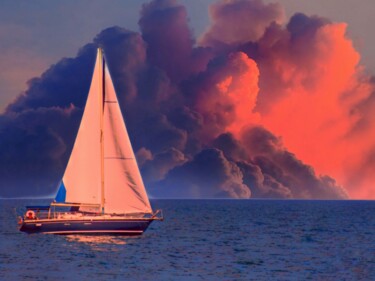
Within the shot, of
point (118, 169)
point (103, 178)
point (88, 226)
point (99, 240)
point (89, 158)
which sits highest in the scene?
point (89, 158)

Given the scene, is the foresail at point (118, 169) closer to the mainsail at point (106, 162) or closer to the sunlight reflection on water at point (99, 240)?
the mainsail at point (106, 162)

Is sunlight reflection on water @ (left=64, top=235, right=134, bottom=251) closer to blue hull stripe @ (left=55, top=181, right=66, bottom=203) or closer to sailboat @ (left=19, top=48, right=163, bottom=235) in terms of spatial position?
sailboat @ (left=19, top=48, right=163, bottom=235)

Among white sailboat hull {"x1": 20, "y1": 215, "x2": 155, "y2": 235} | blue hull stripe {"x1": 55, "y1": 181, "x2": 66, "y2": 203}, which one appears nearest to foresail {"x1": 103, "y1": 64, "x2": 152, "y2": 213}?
white sailboat hull {"x1": 20, "y1": 215, "x2": 155, "y2": 235}

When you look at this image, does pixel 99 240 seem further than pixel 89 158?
No

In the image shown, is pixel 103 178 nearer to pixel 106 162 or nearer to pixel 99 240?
pixel 106 162

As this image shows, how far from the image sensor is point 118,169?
62.5 meters

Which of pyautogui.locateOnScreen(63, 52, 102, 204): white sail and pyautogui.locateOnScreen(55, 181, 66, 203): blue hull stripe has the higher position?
pyautogui.locateOnScreen(63, 52, 102, 204): white sail

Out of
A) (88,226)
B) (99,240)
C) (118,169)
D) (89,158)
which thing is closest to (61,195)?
(89,158)

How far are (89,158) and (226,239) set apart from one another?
21356 millimetres

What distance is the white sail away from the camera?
6272cm

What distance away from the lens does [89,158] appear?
208 ft

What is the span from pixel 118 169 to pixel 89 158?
314 centimetres

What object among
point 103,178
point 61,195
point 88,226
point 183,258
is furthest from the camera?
point 61,195

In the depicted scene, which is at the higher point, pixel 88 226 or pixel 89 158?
pixel 89 158
